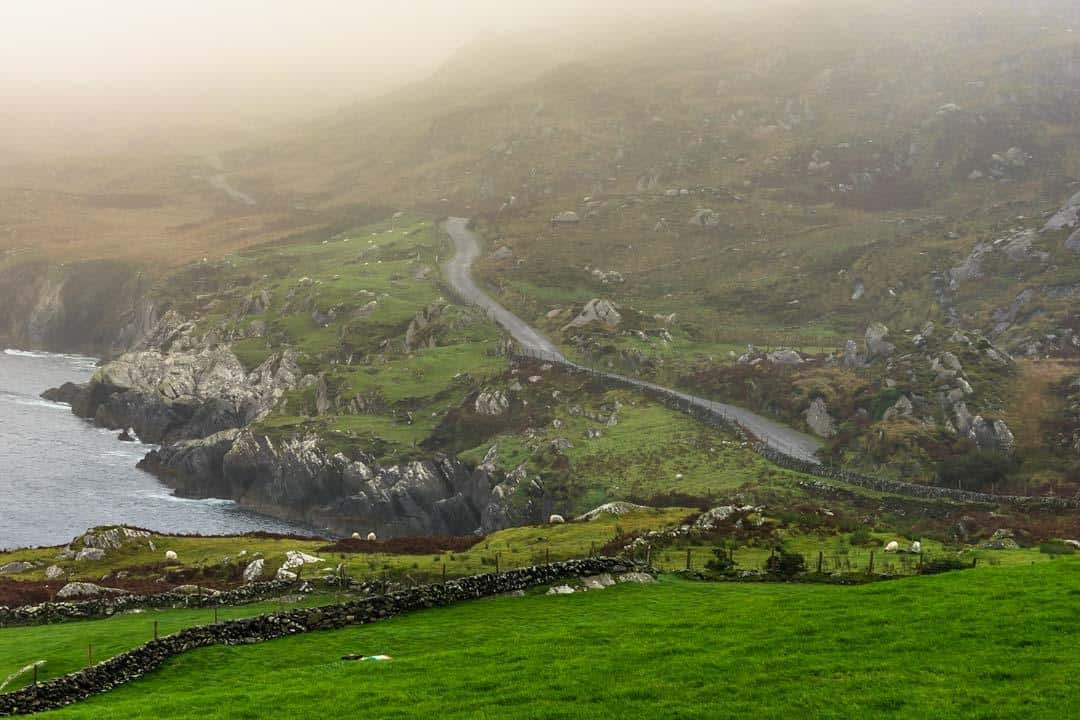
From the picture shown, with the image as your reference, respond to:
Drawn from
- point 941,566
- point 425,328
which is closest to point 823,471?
point 941,566

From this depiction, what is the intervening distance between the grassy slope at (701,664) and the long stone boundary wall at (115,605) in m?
12.8

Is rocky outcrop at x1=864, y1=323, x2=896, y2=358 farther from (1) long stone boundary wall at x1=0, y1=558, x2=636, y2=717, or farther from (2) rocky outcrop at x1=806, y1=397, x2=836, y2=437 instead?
(1) long stone boundary wall at x1=0, y1=558, x2=636, y2=717

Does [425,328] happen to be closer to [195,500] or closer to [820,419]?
[195,500]

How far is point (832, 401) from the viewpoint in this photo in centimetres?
12519

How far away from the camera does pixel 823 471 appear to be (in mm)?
105125

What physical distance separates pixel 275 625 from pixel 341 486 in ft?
311

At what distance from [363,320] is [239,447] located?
53.7m

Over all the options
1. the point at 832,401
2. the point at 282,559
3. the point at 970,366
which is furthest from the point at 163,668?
the point at 970,366

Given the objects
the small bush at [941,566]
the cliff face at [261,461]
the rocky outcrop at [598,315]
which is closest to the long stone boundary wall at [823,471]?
the cliff face at [261,461]

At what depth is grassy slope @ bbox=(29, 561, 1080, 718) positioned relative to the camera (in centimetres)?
2519

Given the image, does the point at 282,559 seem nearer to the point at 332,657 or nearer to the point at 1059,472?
the point at 332,657

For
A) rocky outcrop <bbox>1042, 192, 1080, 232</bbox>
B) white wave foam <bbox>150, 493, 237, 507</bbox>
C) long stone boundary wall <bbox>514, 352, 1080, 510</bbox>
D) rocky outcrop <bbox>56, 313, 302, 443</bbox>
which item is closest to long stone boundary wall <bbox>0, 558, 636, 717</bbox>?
long stone boundary wall <bbox>514, 352, 1080, 510</bbox>

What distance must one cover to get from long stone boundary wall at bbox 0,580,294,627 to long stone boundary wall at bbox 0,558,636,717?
34.0 feet

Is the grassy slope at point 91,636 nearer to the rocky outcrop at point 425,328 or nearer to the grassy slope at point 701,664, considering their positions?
the grassy slope at point 701,664
